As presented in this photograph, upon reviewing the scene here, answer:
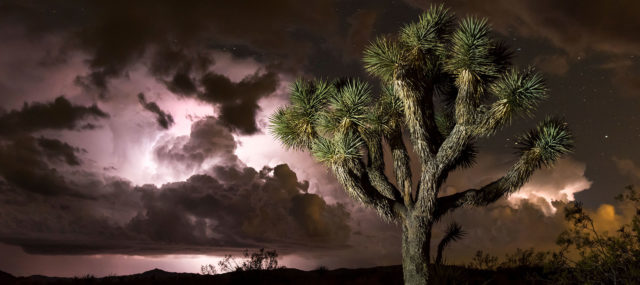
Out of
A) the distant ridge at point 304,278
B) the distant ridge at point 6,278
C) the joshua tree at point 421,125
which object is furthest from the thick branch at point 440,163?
the distant ridge at point 6,278

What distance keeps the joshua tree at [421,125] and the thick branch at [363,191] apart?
0.02 m

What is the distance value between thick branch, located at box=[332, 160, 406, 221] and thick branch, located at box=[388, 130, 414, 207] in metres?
0.48

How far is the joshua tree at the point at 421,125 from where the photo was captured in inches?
435

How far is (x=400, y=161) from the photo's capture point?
12.1m

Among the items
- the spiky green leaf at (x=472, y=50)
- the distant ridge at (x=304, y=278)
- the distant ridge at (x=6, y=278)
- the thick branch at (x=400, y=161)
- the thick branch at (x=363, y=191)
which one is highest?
the spiky green leaf at (x=472, y=50)

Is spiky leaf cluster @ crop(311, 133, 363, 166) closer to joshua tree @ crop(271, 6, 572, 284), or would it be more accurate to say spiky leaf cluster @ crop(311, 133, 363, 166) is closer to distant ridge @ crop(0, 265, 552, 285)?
joshua tree @ crop(271, 6, 572, 284)

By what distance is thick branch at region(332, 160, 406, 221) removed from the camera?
11312mm

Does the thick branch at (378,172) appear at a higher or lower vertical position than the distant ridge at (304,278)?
higher

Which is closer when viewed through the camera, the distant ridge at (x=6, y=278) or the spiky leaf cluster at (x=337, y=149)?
the spiky leaf cluster at (x=337, y=149)

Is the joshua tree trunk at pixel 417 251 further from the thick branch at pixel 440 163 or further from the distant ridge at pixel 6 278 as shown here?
the distant ridge at pixel 6 278

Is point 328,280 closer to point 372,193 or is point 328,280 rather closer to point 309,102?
point 372,193

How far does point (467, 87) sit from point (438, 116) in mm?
3376

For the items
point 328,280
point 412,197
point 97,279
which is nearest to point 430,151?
point 412,197

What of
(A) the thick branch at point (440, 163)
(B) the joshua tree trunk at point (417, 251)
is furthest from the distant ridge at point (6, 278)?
(A) the thick branch at point (440, 163)
